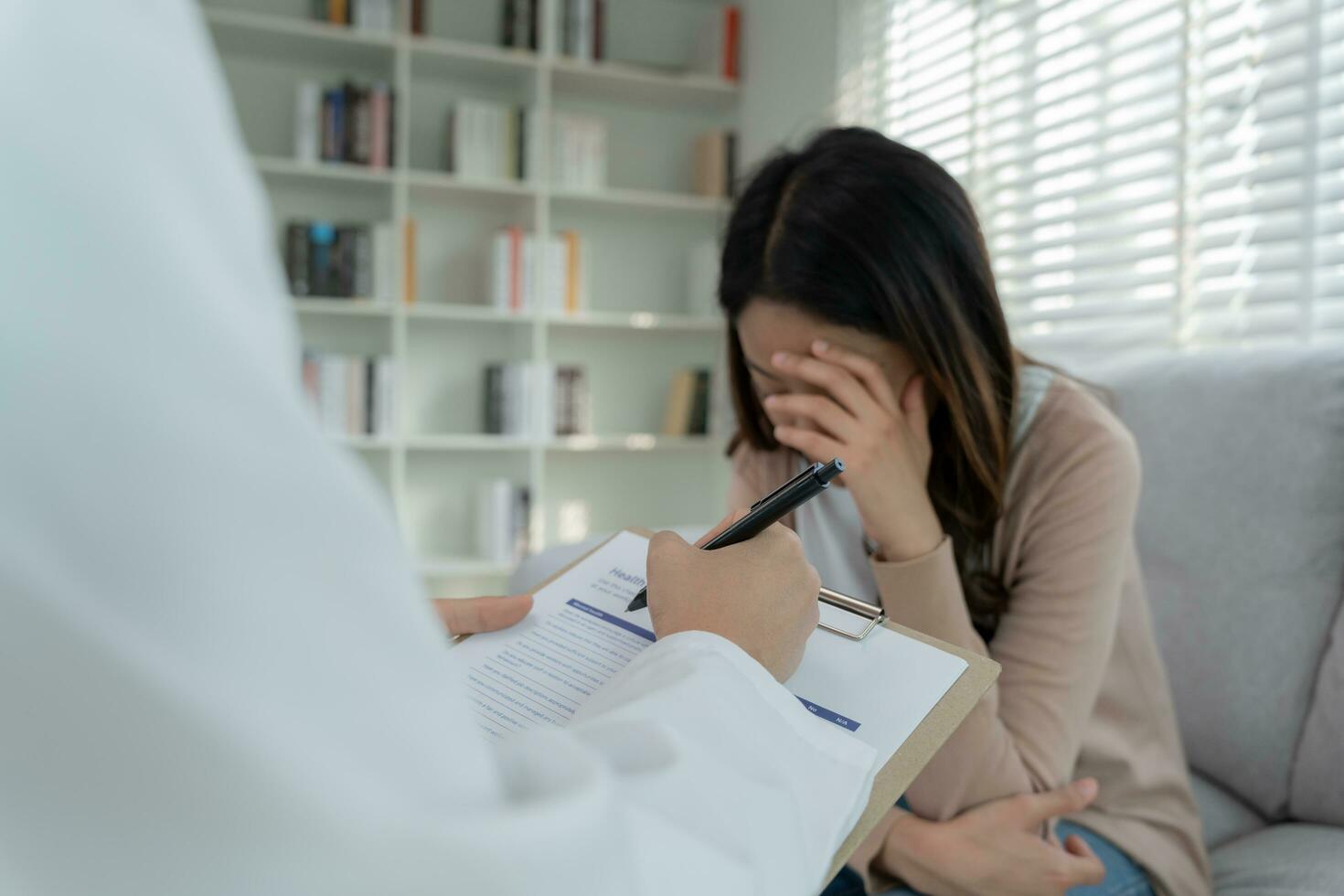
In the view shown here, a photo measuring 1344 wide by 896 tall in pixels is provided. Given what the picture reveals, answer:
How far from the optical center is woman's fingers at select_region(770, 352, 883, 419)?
949 millimetres

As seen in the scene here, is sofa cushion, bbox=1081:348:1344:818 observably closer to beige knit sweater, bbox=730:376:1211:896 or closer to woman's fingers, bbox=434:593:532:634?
beige knit sweater, bbox=730:376:1211:896

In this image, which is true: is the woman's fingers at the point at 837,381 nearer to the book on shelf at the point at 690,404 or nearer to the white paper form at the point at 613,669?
the white paper form at the point at 613,669

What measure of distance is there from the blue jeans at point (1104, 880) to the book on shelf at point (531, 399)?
2055mm

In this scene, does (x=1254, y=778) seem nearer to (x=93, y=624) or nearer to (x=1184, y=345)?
(x=1184, y=345)

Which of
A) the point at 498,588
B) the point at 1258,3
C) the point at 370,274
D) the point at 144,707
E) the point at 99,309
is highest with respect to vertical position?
the point at 1258,3

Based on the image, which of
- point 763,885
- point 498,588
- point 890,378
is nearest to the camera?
point 763,885

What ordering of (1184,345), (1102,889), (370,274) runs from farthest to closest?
(370,274)
(1184,345)
(1102,889)

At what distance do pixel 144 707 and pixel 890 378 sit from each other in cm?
86

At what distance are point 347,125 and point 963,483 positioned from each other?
2278mm

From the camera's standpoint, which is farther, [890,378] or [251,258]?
[890,378]

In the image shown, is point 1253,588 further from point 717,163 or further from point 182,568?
point 717,163

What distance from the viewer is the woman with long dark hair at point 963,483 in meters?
0.86

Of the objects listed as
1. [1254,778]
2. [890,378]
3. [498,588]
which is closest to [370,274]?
[498,588]

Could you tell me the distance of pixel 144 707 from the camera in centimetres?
24
